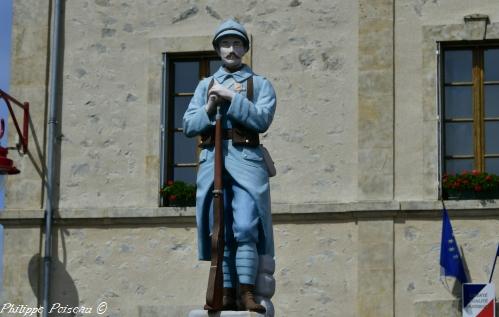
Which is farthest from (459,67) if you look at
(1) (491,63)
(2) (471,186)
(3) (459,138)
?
(2) (471,186)

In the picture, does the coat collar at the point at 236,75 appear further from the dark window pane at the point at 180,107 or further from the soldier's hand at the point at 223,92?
the dark window pane at the point at 180,107

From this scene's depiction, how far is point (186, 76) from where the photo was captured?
19.0m

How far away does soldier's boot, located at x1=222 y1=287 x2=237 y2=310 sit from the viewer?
→ 1244 cm

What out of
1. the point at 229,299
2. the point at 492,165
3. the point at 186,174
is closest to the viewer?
the point at 229,299

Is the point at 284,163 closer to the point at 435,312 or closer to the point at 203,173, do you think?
the point at 435,312

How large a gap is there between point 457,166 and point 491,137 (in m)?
0.46

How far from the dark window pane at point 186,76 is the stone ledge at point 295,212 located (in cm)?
141

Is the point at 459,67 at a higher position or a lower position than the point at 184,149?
higher

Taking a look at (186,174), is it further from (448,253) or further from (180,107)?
(448,253)

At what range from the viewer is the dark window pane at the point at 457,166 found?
18.1 metres

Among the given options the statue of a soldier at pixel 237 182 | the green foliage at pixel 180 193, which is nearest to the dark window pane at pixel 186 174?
the green foliage at pixel 180 193

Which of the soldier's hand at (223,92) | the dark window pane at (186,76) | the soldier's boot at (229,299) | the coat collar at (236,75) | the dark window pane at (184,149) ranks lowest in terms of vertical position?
the soldier's boot at (229,299)

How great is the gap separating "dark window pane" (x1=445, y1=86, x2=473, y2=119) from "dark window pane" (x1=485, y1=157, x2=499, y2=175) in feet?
1.73

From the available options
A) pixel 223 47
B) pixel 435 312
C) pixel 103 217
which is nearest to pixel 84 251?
pixel 103 217
